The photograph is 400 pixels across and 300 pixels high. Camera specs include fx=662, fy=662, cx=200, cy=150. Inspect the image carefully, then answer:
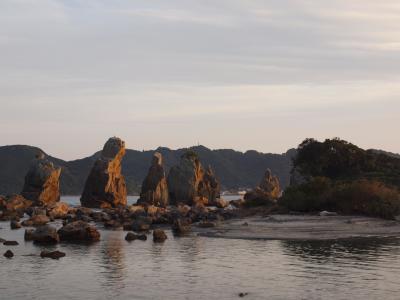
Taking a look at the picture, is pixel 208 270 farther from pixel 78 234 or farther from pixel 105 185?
pixel 105 185

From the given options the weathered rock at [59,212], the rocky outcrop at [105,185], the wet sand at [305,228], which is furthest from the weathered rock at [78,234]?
the rocky outcrop at [105,185]

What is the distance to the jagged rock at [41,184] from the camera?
136 m

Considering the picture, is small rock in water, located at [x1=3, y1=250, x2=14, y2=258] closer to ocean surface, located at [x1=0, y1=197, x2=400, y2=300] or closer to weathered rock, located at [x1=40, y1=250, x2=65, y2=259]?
ocean surface, located at [x1=0, y1=197, x2=400, y2=300]

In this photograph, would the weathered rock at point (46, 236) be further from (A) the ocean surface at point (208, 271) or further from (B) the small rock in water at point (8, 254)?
(B) the small rock in water at point (8, 254)

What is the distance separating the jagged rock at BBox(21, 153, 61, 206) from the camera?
446 feet

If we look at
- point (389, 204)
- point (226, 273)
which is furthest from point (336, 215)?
point (226, 273)

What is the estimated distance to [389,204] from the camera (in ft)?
251

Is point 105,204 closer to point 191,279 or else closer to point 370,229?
point 370,229

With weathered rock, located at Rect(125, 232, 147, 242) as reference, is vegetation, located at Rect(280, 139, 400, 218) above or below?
above

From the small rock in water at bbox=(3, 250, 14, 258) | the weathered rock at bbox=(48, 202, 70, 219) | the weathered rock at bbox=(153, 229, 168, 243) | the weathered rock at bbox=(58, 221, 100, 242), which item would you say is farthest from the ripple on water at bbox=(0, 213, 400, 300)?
the weathered rock at bbox=(48, 202, 70, 219)

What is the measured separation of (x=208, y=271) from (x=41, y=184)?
102521 mm

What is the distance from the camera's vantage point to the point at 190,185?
512 feet

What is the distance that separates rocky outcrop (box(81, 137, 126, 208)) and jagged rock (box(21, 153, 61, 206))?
6644mm

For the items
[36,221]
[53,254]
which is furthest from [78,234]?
[36,221]
